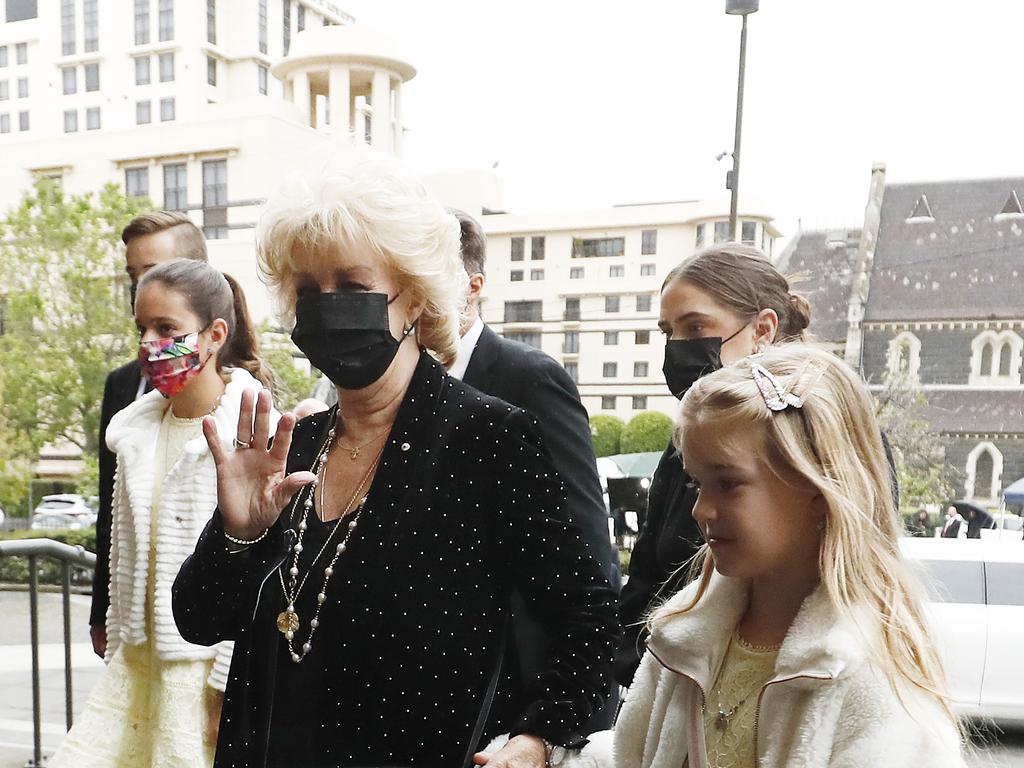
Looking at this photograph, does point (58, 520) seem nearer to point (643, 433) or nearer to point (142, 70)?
point (142, 70)

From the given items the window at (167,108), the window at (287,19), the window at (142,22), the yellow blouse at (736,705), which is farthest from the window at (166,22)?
the yellow blouse at (736,705)

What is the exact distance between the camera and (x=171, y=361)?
4.94 feet

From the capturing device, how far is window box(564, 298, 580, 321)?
304 inches

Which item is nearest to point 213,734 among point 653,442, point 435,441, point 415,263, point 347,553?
point 347,553

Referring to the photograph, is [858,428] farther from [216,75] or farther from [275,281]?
[216,75]

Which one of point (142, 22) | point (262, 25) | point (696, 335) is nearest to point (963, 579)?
point (696, 335)

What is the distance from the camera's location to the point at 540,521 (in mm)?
987

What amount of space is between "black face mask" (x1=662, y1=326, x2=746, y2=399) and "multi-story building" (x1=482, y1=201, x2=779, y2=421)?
18.0 feet

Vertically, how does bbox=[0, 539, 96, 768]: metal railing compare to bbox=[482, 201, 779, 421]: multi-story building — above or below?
below

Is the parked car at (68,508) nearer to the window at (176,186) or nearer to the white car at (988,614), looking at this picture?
the window at (176,186)

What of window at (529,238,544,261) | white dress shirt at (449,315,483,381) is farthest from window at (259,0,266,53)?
white dress shirt at (449,315,483,381)

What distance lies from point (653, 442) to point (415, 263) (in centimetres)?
604

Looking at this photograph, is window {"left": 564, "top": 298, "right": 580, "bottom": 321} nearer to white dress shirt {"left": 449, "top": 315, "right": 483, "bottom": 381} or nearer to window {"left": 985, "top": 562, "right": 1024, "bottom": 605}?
window {"left": 985, "top": 562, "right": 1024, "bottom": 605}

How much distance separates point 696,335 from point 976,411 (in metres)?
6.62
